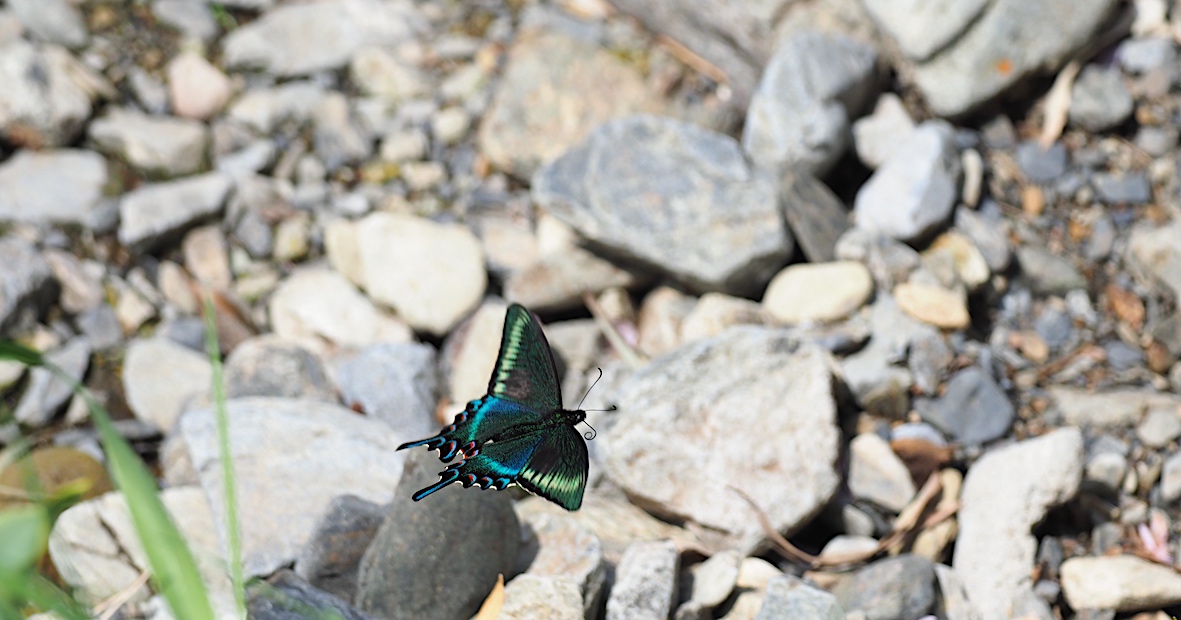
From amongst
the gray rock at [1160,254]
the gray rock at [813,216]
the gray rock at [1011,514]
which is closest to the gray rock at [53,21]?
the gray rock at [813,216]

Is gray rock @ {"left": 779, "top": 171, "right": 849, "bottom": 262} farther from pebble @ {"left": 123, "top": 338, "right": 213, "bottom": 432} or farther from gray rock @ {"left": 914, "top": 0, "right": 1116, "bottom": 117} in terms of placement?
pebble @ {"left": 123, "top": 338, "right": 213, "bottom": 432}

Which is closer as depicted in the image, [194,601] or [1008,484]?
[194,601]

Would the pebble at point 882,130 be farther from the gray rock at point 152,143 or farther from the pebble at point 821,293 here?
the gray rock at point 152,143

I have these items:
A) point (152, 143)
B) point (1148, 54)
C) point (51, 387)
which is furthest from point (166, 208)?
point (1148, 54)

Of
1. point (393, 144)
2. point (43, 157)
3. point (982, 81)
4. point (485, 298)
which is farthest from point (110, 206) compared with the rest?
point (982, 81)

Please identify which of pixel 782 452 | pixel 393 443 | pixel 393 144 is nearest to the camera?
pixel 782 452

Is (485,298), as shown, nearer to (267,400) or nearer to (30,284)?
(267,400)

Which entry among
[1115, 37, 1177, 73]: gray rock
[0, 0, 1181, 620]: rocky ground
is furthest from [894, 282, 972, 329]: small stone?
[1115, 37, 1177, 73]: gray rock
